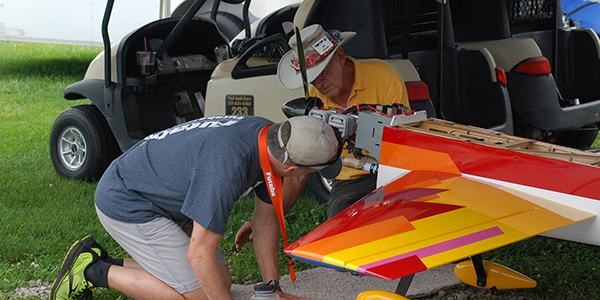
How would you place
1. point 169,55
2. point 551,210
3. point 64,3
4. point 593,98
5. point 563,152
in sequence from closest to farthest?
1. point 551,210
2. point 563,152
3. point 593,98
4. point 169,55
5. point 64,3

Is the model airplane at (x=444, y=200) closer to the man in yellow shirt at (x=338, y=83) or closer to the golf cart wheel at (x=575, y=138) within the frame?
the man in yellow shirt at (x=338, y=83)

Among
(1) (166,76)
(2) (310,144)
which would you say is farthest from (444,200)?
(1) (166,76)

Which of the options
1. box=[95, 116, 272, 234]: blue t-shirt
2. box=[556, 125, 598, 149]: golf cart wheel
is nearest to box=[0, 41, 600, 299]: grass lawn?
box=[95, 116, 272, 234]: blue t-shirt

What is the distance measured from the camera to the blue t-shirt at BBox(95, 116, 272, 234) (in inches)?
87.5

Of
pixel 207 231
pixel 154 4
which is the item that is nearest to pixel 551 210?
pixel 207 231

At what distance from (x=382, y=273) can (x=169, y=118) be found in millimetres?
3894

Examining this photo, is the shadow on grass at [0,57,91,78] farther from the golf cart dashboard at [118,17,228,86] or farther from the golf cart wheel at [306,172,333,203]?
the golf cart wheel at [306,172,333,203]

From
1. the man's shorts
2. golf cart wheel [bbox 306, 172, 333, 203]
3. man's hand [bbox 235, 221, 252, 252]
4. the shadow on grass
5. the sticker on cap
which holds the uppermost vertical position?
the sticker on cap

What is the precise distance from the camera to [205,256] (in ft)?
7.40

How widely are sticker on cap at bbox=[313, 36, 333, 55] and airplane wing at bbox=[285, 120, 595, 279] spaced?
39.4 inches

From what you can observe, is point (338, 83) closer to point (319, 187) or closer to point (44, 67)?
point (319, 187)

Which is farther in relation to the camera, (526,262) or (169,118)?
(169,118)

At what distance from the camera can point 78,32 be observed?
11195 millimetres

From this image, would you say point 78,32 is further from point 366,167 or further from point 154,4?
point 366,167
